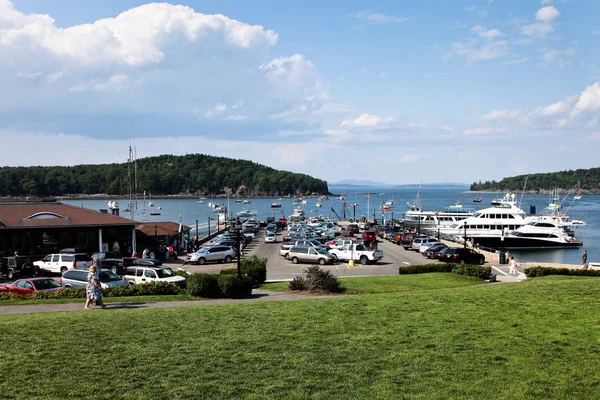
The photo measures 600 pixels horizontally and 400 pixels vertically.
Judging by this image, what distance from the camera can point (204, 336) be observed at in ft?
43.7

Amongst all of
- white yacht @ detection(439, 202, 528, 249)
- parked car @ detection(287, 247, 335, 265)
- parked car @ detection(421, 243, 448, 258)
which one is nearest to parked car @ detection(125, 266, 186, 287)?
parked car @ detection(287, 247, 335, 265)

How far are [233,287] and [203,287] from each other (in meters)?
1.23

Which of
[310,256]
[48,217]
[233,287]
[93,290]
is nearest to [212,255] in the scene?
[310,256]

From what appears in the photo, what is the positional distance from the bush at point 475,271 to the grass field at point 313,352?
46.7 feet

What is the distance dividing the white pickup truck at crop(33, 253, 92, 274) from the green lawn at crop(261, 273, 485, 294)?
13156 millimetres

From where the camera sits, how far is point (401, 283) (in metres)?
27.8

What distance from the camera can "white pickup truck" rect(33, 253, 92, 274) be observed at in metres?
34.4

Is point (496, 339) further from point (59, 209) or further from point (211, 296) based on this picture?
point (59, 209)

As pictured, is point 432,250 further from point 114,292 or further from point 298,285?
point 114,292

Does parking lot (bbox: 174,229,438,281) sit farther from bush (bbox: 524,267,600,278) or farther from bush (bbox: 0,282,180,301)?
bush (bbox: 0,282,180,301)

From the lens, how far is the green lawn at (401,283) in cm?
2545

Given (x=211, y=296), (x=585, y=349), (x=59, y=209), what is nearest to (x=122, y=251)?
(x=59, y=209)

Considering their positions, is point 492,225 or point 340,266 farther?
point 492,225

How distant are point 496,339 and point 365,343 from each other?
301 cm
